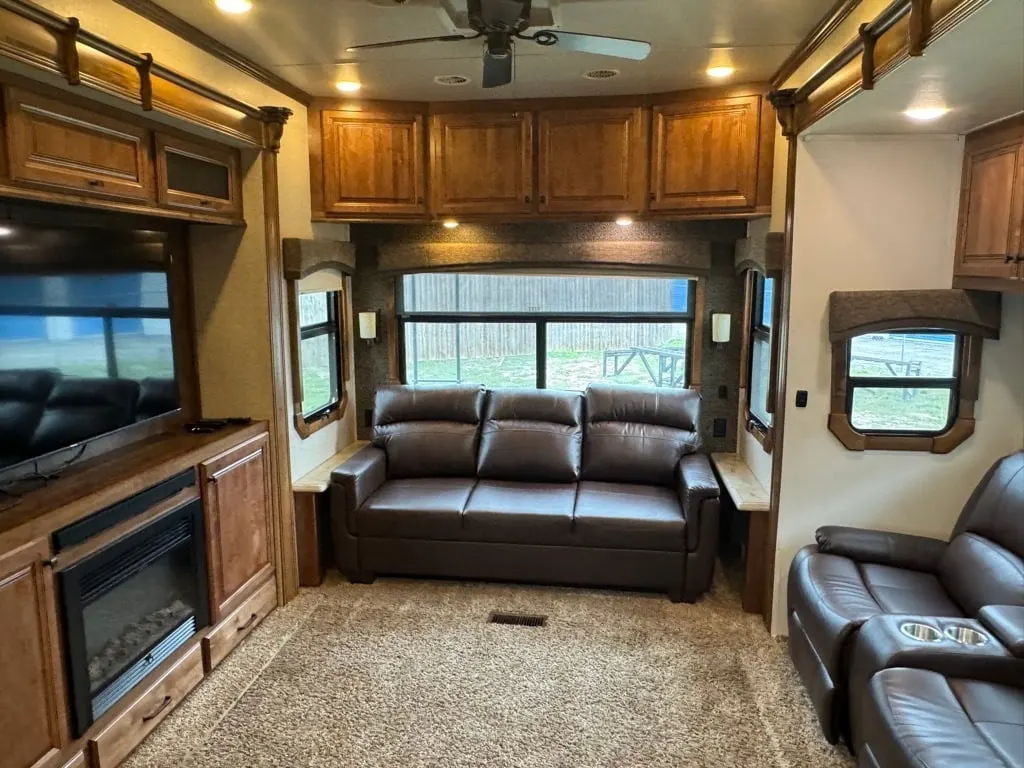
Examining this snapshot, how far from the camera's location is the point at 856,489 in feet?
10.6

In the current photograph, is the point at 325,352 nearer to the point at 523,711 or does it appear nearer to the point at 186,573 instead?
the point at 186,573

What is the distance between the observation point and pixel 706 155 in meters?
3.73

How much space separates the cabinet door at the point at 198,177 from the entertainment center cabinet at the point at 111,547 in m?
1.02

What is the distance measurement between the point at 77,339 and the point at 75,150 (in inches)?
26.5

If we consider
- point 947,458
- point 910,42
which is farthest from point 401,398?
point 910,42

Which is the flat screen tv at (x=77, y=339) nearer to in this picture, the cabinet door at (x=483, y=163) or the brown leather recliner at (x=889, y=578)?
the cabinet door at (x=483, y=163)

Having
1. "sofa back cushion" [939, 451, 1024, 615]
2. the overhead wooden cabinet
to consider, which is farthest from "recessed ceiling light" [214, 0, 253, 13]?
"sofa back cushion" [939, 451, 1024, 615]

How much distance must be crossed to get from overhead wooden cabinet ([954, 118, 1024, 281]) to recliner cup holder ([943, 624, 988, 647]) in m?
1.23

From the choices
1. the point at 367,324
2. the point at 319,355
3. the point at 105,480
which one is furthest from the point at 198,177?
the point at 367,324

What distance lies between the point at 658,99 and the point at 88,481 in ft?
10.4

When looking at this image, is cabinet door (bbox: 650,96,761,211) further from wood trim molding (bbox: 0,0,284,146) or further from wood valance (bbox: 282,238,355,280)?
wood trim molding (bbox: 0,0,284,146)

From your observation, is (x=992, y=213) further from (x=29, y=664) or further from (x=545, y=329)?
(x=29, y=664)

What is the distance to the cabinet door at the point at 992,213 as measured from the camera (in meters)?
2.59

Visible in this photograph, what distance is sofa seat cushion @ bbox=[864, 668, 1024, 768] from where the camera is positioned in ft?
6.15
